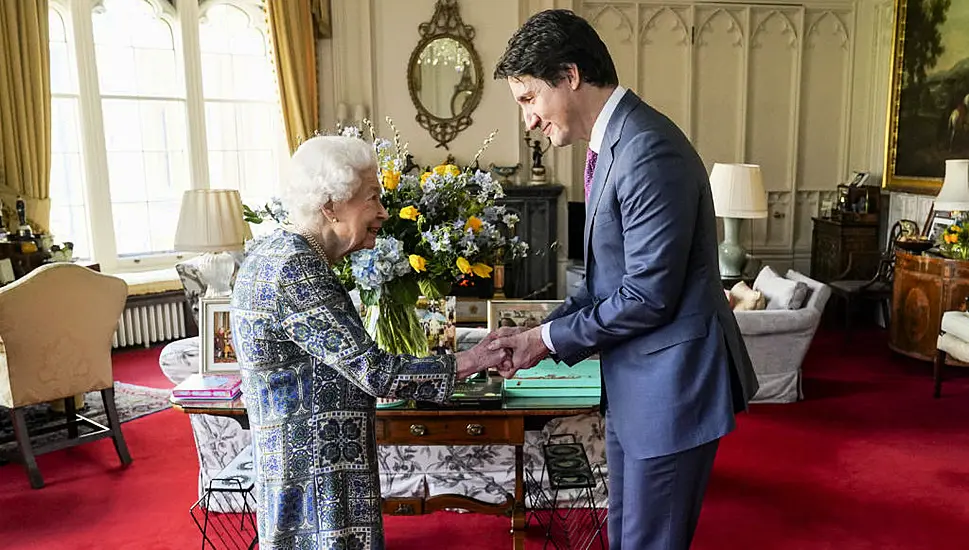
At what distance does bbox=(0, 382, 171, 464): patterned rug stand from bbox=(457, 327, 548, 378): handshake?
345 centimetres

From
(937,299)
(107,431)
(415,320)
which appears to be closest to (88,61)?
(107,431)

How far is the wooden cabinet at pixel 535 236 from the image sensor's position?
784 cm

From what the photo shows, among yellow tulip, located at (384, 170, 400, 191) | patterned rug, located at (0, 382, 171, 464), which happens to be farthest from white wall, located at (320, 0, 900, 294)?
yellow tulip, located at (384, 170, 400, 191)

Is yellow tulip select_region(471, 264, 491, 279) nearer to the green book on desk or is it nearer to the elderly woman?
the green book on desk

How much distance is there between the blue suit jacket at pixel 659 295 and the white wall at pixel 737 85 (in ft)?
21.1

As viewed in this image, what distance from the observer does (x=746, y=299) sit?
5.13 meters

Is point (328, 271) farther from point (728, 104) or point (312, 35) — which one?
point (728, 104)

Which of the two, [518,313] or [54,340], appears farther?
[54,340]

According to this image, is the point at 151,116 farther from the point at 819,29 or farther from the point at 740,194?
the point at 819,29

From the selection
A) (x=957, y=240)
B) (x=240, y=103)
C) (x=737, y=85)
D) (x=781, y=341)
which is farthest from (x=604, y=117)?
(x=737, y=85)

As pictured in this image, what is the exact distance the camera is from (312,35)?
7.67m

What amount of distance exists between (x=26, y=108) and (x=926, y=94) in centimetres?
758

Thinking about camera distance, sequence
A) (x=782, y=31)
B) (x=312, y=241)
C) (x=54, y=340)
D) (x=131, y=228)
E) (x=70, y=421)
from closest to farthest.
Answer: (x=312, y=241) → (x=54, y=340) → (x=70, y=421) → (x=131, y=228) → (x=782, y=31)

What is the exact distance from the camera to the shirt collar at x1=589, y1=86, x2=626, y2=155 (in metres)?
1.79
